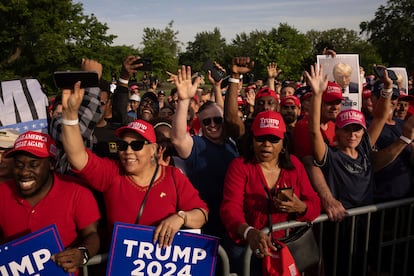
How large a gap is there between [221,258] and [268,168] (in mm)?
874

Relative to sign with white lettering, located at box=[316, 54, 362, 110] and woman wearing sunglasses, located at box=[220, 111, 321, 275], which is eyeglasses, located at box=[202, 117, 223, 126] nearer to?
woman wearing sunglasses, located at box=[220, 111, 321, 275]

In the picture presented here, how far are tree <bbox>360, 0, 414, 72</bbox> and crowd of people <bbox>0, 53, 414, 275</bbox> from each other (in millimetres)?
45687

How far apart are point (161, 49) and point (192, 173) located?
208 ft

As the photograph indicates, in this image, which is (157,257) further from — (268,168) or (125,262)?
(268,168)

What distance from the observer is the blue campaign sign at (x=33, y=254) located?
2.51 meters

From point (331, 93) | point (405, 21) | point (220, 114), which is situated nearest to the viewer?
point (220, 114)

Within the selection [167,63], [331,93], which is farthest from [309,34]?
[331,93]

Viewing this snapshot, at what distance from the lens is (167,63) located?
2569 inches

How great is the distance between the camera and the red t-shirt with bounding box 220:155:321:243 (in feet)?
10.1

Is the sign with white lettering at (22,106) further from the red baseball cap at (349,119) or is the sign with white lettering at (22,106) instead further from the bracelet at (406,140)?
the bracelet at (406,140)

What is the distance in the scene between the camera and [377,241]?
377 centimetres

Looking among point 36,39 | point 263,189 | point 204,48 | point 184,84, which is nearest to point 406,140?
point 263,189

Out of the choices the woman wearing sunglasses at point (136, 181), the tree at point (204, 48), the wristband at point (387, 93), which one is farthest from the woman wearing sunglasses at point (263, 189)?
the tree at point (204, 48)

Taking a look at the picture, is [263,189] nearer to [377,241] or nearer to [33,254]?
[377,241]
